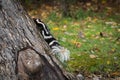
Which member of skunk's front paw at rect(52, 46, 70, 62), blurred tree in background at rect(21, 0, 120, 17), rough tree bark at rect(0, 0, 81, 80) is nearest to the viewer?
rough tree bark at rect(0, 0, 81, 80)

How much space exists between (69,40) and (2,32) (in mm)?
4456

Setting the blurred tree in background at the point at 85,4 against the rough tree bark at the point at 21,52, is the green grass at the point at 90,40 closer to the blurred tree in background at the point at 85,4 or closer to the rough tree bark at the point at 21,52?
the blurred tree in background at the point at 85,4

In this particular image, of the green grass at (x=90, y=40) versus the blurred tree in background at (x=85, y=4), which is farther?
the blurred tree in background at (x=85, y=4)

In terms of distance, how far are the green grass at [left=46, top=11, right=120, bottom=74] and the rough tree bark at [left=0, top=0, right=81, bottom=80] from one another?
6.35 ft

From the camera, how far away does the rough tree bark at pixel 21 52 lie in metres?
3.97

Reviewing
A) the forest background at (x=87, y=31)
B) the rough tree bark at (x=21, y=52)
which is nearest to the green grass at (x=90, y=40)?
the forest background at (x=87, y=31)

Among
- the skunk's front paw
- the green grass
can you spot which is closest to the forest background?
the green grass

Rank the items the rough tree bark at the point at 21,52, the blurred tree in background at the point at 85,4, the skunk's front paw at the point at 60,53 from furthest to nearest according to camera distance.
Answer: the blurred tree in background at the point at 85,4, the skunk's front paw at the point at 60,53, the rough tree bark at the point at 21,52

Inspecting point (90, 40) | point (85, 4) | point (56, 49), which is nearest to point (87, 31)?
point (90, 40)

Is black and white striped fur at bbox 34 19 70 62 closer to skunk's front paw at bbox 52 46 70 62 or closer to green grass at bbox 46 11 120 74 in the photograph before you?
skunk's front paw at bbox 52 46 70 62

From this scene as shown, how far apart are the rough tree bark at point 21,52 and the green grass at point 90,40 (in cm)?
194

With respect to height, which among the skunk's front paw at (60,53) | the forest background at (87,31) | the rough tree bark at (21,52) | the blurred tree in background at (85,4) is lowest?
the blurred tree in background at (85,4)

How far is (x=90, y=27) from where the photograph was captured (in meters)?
9.70

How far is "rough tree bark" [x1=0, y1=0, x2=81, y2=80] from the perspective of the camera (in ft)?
13.0
